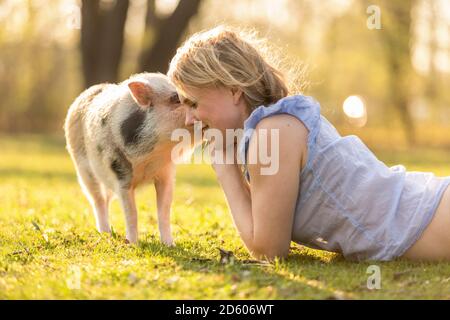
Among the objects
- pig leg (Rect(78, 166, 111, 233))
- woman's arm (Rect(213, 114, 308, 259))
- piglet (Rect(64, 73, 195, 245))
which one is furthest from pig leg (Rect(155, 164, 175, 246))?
woman's arm (Rect(213, 114, 308, 259))

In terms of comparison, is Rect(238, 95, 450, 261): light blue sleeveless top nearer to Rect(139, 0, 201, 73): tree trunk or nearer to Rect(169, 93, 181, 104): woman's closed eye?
Rect(169, 93, 181, 104): woman's closed eye

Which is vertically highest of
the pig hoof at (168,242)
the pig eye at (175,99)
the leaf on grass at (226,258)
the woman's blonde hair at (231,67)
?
the woman's blonde hair at (231,67)

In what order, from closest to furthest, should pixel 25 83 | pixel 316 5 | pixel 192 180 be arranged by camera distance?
1. pixel 192 180
2. pixel 316 5
3. pixel 25 83

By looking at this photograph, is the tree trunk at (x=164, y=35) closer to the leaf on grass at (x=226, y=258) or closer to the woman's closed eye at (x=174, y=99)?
the woman's closed eye at (x=174, y=99)

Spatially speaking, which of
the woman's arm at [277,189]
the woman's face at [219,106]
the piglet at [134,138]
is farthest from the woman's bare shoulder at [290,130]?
the piglet at [134,138]

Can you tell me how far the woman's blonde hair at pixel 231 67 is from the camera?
367 centimetres

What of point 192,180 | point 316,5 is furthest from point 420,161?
point 316,5

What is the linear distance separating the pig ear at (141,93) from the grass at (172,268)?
38.2 inches

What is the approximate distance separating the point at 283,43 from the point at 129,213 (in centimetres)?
1531

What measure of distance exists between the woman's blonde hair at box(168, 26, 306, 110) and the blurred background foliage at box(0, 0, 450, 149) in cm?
1134

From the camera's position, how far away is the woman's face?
3744 millimetres

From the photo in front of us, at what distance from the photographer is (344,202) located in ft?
11.9

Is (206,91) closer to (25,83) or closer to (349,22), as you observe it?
(349,22)

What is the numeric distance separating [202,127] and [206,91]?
15.7 inches
